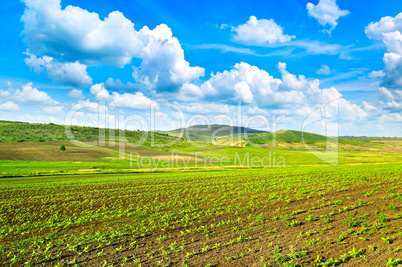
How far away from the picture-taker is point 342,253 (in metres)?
11.6

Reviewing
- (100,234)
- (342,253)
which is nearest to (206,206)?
(100,234)

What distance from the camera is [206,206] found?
74.7ft

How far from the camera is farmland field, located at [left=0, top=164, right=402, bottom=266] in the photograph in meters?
11.9

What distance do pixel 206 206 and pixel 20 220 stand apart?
606 inches

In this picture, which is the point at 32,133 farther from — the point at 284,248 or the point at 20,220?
the point at 284,248

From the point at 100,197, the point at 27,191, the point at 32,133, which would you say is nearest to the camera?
the point at 100,197

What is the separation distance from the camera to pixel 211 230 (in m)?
16.1

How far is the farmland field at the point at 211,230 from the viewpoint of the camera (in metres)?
11.9

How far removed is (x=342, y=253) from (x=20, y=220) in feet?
75.3

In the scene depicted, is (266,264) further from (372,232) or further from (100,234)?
(100,234)

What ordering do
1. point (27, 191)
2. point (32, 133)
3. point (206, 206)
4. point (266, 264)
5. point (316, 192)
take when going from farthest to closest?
point (32, 133), point (27, 191), point (316, 192), point (206, 206), point (266, 264)

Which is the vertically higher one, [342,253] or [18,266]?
[342,253]

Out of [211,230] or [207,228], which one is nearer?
[211,230]

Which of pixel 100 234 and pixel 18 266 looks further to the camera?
pixel 100 234
